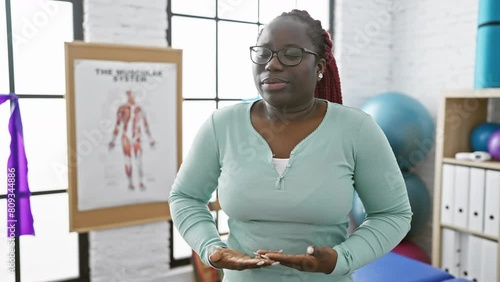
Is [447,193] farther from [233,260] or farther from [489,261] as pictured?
[233,260]

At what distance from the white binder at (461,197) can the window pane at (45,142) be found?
2.36 meters

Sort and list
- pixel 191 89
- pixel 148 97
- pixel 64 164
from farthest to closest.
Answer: pixel 191 89 < pixel 148 97 < pixel 64 164

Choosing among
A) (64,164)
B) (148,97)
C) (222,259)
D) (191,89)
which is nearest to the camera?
(222,259)

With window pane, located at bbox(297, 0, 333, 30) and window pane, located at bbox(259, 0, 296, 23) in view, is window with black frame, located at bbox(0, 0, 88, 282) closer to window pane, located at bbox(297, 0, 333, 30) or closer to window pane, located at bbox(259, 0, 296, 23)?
window pane, located at bbox(259, 0, 296, 23)

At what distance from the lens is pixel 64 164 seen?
2.49m

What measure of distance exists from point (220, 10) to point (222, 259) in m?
2.40

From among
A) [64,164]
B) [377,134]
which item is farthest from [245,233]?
[64,164]

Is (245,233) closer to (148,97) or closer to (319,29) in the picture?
(319,29)

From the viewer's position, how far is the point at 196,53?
9.59 feet

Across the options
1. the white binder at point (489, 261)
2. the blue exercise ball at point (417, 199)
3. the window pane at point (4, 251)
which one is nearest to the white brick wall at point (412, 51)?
the blue exercise ball at point (417, 199)

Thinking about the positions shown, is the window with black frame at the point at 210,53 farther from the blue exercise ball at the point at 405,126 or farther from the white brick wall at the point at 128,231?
the blue exercise ball at the point at 405,126

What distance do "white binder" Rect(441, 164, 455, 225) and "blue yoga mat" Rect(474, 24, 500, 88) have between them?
57cm

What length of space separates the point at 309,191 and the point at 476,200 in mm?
2161

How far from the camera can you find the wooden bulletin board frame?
2.40m
